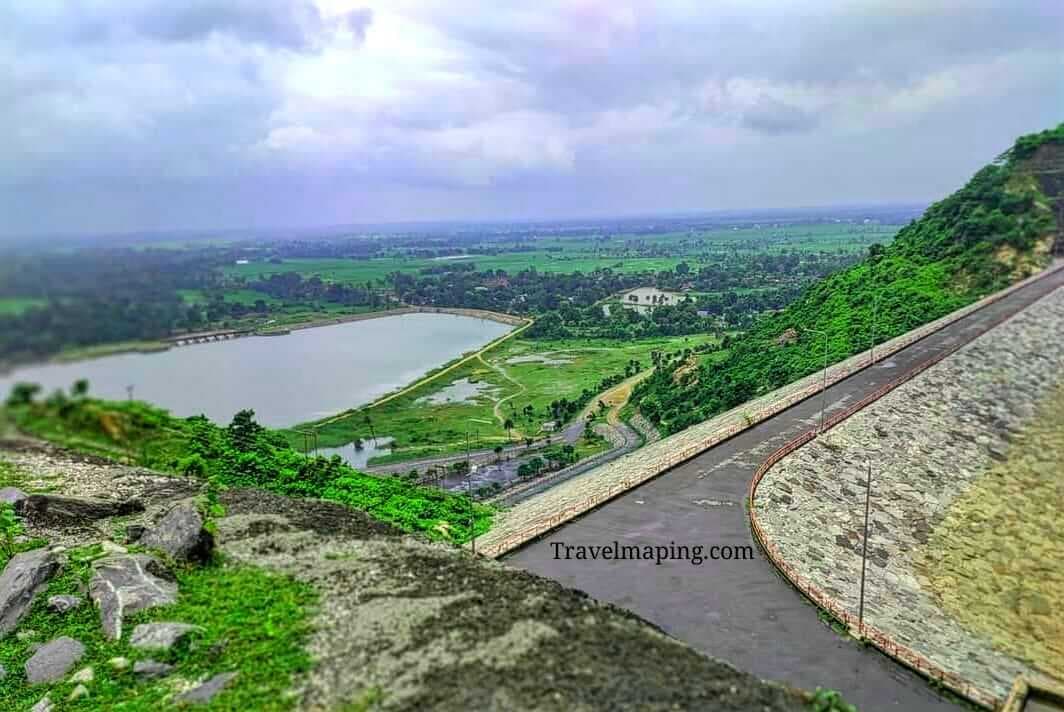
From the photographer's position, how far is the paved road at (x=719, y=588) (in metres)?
10.9

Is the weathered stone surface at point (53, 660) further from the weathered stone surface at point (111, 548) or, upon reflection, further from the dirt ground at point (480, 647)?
the dirt ground at point (480, 647)

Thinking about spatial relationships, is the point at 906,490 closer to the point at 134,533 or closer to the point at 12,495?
the point at 134,533

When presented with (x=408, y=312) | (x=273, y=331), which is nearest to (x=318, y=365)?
(x=273, y=331)

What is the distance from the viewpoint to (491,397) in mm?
59688

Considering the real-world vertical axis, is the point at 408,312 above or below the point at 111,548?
below

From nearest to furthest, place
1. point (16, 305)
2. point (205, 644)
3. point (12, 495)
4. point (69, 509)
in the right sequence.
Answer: point (16, 305) < point (205, 644) < point (69, 509) < point (12, 495)

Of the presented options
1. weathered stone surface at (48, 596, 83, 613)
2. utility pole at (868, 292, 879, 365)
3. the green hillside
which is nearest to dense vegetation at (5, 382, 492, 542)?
weathered stone surface at (48, 596, 83, 613)

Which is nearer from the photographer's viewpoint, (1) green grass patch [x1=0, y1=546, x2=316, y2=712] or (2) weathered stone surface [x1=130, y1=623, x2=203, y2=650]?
(1) green grass patch [x1=0, y1=546, x2=316, y2=712]

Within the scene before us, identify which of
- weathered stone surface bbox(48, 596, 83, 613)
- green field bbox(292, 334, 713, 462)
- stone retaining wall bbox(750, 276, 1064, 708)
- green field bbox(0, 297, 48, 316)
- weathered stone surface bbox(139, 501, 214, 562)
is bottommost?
green field bbox(292, 334, 713, 462)

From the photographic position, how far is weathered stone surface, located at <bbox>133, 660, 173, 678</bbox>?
10.3 metres

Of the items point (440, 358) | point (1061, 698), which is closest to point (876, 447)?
point (1061, 698)

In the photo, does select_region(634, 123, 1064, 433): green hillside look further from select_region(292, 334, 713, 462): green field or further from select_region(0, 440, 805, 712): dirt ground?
select_region(0, 440, 805, 712): dirt ground

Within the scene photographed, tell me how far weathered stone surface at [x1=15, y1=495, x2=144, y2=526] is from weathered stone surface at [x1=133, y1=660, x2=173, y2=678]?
7.10 m

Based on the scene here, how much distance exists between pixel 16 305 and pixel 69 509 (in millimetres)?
10569
